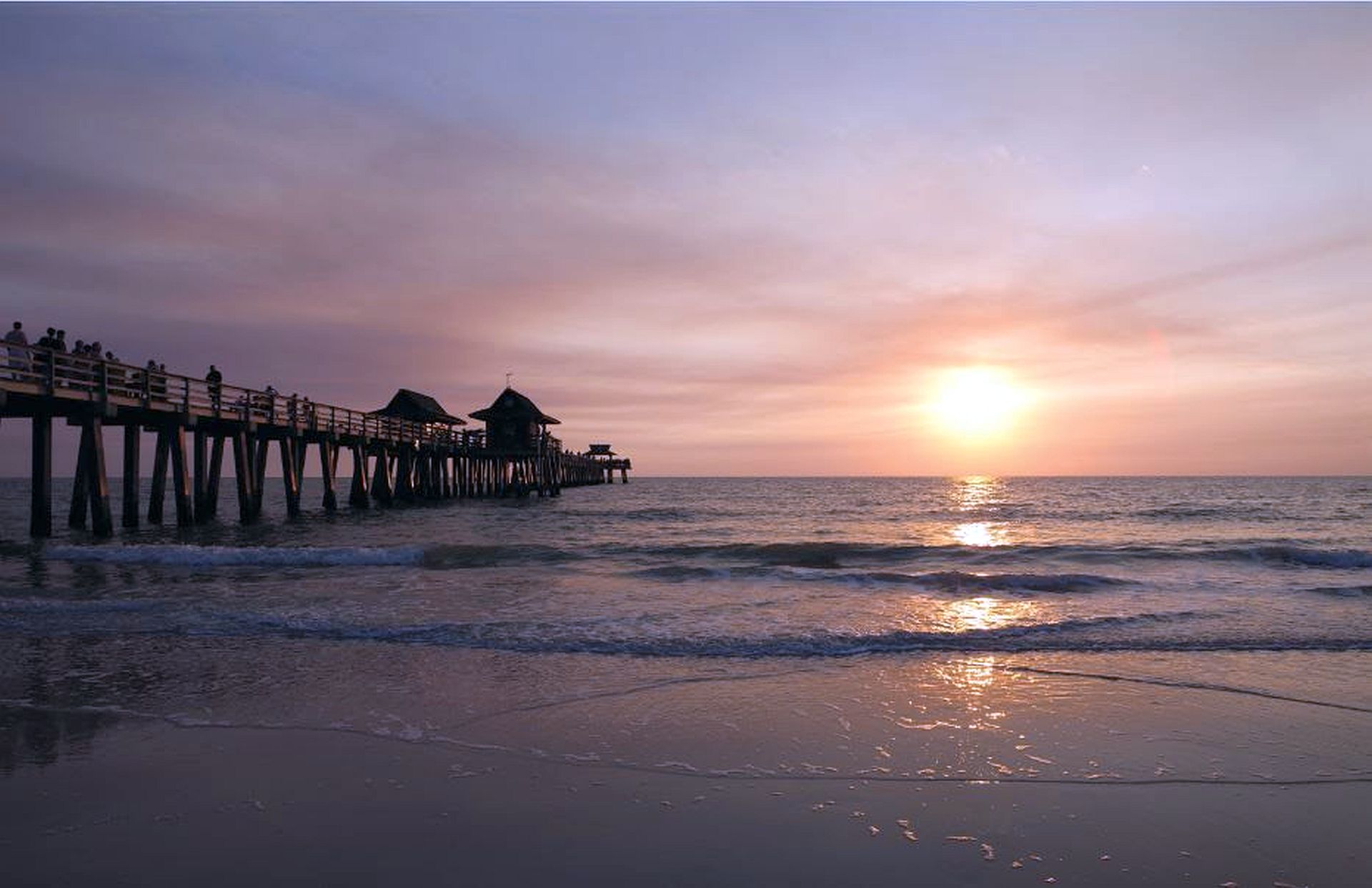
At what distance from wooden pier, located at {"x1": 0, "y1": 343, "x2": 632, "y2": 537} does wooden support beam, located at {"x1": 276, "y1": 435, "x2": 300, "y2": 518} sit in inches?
2.1

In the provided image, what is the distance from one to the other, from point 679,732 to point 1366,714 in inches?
200

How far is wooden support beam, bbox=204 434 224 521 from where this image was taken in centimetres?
2623

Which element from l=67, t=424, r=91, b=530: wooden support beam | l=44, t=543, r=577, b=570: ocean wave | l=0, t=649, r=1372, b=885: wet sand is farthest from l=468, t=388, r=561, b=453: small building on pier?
l=0, t=649, r=1372, b=885: wet sand

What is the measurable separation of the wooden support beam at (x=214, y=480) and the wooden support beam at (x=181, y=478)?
5.56 feet

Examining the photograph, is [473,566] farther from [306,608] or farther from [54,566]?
[54,566]

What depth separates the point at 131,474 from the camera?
2281 cm

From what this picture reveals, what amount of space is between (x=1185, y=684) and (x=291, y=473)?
94.8 feet

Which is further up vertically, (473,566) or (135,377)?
(135,377)

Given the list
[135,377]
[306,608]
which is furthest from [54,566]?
[306,608]

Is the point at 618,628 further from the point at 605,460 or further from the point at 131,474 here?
Result: the point at 605,460

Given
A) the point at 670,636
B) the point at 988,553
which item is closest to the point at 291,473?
the point at 988,553

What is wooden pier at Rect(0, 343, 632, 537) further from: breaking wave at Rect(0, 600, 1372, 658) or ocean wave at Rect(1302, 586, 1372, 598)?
ocean wave at Rect(1302, 586, 1372, 598)

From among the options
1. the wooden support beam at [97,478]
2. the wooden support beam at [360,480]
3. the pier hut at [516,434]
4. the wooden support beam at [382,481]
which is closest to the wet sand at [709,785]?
the wooden support beam at [97,478]

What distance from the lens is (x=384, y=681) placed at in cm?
734
